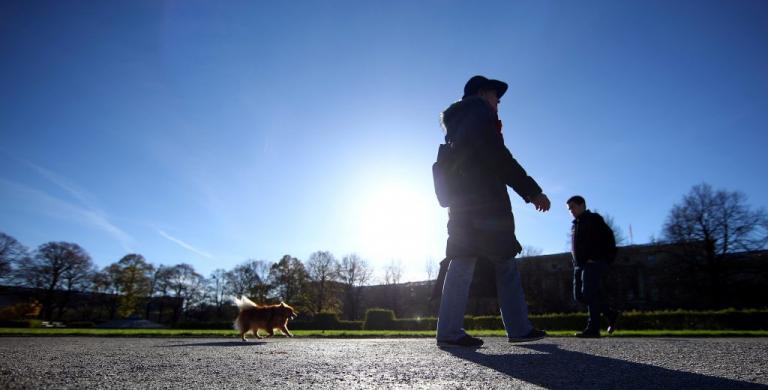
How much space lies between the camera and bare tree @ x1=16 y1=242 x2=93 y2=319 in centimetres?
5112

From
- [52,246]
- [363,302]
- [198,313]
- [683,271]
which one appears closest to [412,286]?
[363,302]

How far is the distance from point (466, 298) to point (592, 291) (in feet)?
12.1

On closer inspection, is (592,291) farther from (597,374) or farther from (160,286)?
(160,286)

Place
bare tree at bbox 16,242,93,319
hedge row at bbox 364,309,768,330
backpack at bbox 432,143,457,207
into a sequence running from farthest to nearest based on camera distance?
bare tree at bbox 16,242,93,319 → hedge row at bbox 364,309,768,330 → backpack at bbox 432,143,457,207

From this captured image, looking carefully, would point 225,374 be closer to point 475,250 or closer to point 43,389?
point 43,389

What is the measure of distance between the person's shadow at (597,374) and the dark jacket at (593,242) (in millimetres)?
Answer: 4312

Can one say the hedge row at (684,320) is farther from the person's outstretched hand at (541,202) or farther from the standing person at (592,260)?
the person's outstretched hand at (541,202)

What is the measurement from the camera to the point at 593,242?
651 centimetres

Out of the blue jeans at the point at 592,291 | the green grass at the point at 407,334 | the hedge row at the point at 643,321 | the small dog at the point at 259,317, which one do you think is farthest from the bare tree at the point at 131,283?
the blue jeans at the point at 592,291

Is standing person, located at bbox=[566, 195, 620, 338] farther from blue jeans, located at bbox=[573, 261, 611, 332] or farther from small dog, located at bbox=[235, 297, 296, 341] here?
small dog, located at bbox=[235, 297, 296, 341]

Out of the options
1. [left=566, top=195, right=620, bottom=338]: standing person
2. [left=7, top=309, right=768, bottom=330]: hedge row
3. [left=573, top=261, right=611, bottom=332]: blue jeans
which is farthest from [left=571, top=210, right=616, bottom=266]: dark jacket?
[left=7, top=309, right=768, bottom=330]: hedge row

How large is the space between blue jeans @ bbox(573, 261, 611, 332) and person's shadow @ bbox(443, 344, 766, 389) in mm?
4111

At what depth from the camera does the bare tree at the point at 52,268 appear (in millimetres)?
51125

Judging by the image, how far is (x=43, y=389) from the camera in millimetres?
1452
